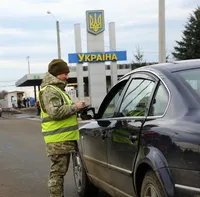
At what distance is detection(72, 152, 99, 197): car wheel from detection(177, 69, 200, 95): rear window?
244cm

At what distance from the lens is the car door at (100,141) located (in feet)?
15.7

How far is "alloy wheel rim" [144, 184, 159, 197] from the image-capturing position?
3.56 m

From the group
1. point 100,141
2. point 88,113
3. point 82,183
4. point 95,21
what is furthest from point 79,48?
point 100,141

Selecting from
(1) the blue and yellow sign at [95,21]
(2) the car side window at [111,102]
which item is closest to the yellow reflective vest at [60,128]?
(2) the car side window at [111,102]

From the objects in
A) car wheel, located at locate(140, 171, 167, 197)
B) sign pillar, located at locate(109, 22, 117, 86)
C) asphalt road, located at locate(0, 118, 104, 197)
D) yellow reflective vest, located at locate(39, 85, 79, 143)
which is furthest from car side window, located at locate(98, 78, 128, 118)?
sign pillar, located at locate(109, 22, 117, 86)

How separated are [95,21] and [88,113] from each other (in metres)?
28.2

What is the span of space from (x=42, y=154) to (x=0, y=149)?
205cm

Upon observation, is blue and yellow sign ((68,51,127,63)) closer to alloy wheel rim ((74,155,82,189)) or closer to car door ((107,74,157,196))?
alloy wheel rim ((74,155,82,189))

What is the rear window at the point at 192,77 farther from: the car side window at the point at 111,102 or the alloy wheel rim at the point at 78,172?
the alloy wheel rim at the point at 78,172

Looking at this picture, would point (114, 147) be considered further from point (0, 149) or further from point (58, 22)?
point (58, 22)

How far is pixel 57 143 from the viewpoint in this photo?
5031 mm

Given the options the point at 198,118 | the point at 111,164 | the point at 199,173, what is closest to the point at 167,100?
the point at 198,118

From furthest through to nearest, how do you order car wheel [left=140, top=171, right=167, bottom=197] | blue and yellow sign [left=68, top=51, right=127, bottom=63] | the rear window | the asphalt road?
blue and yellow sign [left=68, top=51, right=127, bottom=63]
the asphalt road
the rear window
car wheel [left=140, top=171, right=167, bottom=197]

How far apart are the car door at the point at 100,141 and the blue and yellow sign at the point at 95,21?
1100 inches
